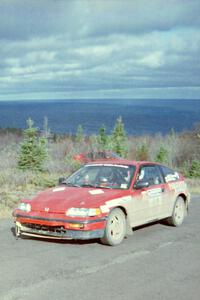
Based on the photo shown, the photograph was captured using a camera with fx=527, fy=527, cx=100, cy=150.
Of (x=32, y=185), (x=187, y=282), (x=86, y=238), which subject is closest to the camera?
(x=187, y=282)

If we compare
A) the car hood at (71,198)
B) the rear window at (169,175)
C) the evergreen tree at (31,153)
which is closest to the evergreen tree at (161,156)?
the evergreen tree at (31,153)

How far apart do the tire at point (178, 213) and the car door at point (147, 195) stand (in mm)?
599

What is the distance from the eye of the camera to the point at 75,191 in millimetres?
9438

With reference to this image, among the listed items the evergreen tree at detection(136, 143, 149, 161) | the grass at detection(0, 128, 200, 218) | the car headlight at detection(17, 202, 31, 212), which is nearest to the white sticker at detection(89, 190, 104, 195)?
the car headlight at detection(17, 202, 31, 212)

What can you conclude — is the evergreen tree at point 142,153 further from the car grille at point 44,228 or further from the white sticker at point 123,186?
the car grille at point 44,228

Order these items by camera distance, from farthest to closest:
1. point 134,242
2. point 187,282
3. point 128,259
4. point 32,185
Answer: point 32,185 < point 134,242 < point 128,259 < point 187,282

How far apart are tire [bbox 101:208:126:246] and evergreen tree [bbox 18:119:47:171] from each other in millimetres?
21920

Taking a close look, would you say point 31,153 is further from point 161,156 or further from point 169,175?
point 161,156

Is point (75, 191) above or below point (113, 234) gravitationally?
above

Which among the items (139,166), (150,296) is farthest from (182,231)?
(150,296)

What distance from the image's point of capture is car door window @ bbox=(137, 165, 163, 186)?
10345mm

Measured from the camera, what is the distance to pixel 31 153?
104 feet

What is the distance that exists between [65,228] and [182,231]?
9.88ft

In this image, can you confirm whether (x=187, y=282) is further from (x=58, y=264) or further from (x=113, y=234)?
(x=113, y=234)
